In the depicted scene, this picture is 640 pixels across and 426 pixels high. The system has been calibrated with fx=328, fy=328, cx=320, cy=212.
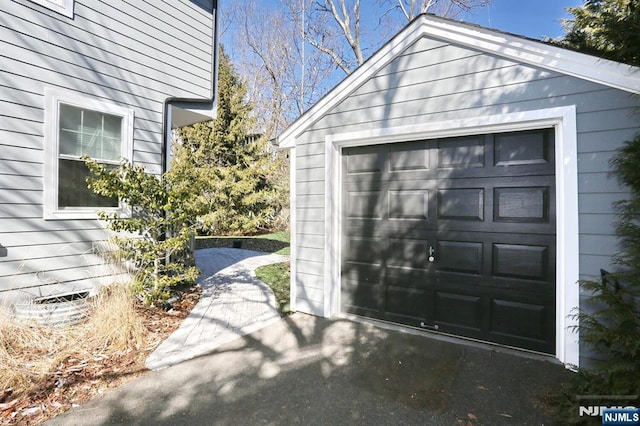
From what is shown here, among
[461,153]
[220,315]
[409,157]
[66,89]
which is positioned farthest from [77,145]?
[461,153]

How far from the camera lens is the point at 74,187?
4387 millimetres

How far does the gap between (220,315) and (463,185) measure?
11.5 feet

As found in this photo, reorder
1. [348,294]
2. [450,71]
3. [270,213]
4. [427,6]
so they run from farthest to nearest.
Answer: [270,213] → [427,6] → [348,294] → [450,71]

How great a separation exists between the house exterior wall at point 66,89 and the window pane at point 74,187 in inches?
9.2

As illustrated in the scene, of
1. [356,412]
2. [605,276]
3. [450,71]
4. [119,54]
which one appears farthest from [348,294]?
[119,54]

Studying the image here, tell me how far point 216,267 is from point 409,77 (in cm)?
568

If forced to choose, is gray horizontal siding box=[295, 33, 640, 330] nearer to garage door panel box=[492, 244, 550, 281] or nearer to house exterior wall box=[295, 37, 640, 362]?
house exterior wall box=[295, 37, 640, 362]

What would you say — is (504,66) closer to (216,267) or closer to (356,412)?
(356,412)

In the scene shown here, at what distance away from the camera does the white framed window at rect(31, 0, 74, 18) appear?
401 cm

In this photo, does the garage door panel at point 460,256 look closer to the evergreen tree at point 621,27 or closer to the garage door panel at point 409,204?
the garage door panel at point 409,204

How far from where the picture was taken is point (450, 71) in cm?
356

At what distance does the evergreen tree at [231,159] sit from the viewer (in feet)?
44.5

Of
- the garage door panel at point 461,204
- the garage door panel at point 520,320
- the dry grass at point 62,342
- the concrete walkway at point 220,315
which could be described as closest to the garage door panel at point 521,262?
the garage door panel at point 520,320

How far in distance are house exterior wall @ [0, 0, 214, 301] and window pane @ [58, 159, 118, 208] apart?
0.23 meters
